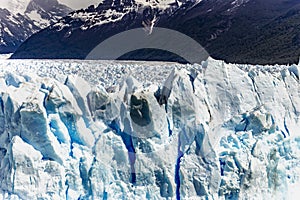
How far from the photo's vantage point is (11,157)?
682 centimetres

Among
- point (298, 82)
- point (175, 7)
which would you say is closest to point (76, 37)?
point (175, 7)

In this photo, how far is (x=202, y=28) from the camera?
97.5 ft

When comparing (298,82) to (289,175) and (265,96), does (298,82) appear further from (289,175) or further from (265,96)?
(289,175)

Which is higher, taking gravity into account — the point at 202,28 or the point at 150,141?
the point at 202,28

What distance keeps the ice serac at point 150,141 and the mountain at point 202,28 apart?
36.7 feet

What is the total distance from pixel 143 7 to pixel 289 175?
30.3 m

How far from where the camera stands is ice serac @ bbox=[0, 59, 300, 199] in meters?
6.98

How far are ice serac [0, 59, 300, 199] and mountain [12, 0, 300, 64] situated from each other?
11198 mm

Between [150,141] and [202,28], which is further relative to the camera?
[202,28]

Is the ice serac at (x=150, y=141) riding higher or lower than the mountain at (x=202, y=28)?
lower

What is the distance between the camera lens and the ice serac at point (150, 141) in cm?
698

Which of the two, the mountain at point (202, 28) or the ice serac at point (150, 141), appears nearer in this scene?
the ice serac at point (150, 141)

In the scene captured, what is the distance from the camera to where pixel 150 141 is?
23.7 feet

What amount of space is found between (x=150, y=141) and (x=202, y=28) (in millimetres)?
23088
